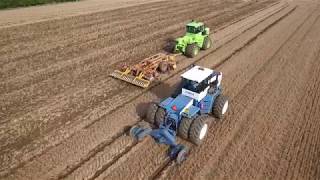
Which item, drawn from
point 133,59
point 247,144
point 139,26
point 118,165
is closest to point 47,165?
point 118,165

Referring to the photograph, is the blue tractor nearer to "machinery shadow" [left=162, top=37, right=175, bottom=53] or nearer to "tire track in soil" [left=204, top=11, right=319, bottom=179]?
"tire track in soil" [left=204, top=11, right=319, bottom=179]

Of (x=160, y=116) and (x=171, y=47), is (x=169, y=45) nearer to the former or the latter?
(x=171, y=47)

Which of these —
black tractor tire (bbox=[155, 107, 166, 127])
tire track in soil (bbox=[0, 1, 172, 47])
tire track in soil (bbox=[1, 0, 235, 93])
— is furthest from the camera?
tire track in soil (bbox=[0, 1, 172, 47])

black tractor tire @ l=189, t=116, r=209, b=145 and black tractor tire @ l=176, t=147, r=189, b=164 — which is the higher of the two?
black tractor tire @ l=189, t=116, r=209, b=145

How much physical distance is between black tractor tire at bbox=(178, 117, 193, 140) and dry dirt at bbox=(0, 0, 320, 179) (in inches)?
22.5

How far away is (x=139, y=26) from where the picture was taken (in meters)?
24.0

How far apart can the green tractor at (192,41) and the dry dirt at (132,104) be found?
0.54 metres

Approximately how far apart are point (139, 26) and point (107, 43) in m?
5.10

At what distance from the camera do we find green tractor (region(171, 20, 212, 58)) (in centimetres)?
1694

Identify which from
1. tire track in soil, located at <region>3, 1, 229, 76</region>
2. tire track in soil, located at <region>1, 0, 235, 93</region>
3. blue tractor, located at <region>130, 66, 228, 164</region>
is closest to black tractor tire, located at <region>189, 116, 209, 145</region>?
blue tractor, located at <region>130, 66, 228, 164</region>

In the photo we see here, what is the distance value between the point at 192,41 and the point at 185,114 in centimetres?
873

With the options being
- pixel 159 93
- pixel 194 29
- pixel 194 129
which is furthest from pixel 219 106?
pixel 194 29

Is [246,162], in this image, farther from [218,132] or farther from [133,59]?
[133,59]

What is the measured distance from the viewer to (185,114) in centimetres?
949
